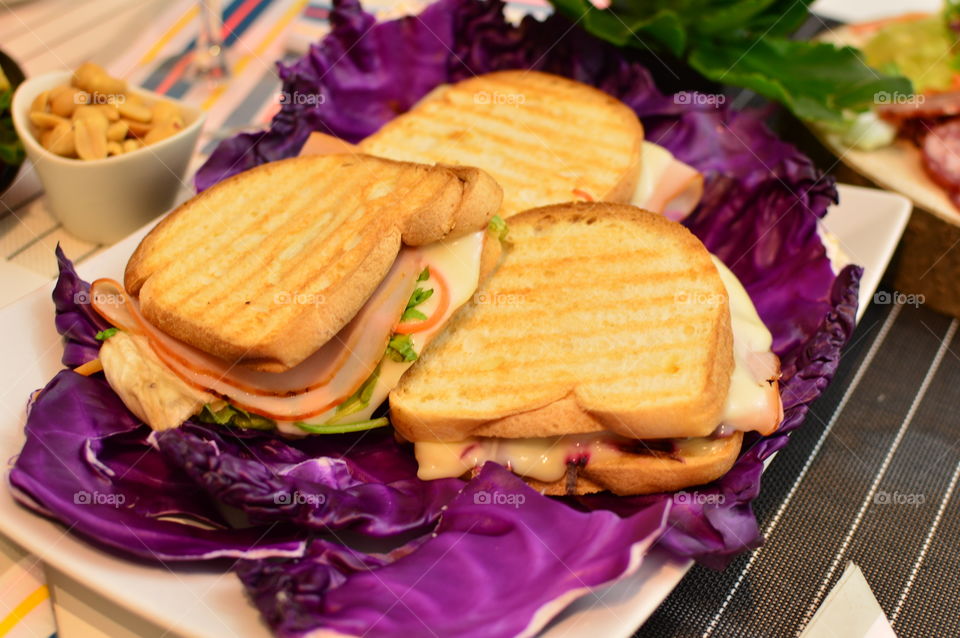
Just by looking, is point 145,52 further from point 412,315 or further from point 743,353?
point 743,353

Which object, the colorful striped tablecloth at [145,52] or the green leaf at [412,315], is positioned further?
the colorful striped tablecloth at [145,52]

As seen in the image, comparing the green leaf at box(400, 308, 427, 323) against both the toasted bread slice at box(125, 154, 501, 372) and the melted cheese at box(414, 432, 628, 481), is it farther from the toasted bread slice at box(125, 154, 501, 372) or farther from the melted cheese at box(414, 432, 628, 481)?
the melted cheese at box(414, 432, 628, 481)

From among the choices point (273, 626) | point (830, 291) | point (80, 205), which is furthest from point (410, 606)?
point (80, 205)

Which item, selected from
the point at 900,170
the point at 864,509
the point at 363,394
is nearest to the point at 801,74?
the point at 900,170

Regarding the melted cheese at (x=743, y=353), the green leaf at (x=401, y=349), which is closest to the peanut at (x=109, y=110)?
the green leaf at (x=401, y=349)

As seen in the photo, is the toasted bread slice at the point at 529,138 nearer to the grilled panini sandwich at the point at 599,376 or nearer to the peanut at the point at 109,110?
the grilled panini sandwich at the point at 599,376

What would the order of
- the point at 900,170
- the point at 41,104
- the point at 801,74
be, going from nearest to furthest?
the point at 41,104
the point at 900,170
the point at 801,74

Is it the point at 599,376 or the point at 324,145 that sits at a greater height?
the point at 324,145

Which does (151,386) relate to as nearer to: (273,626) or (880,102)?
(273,626)
